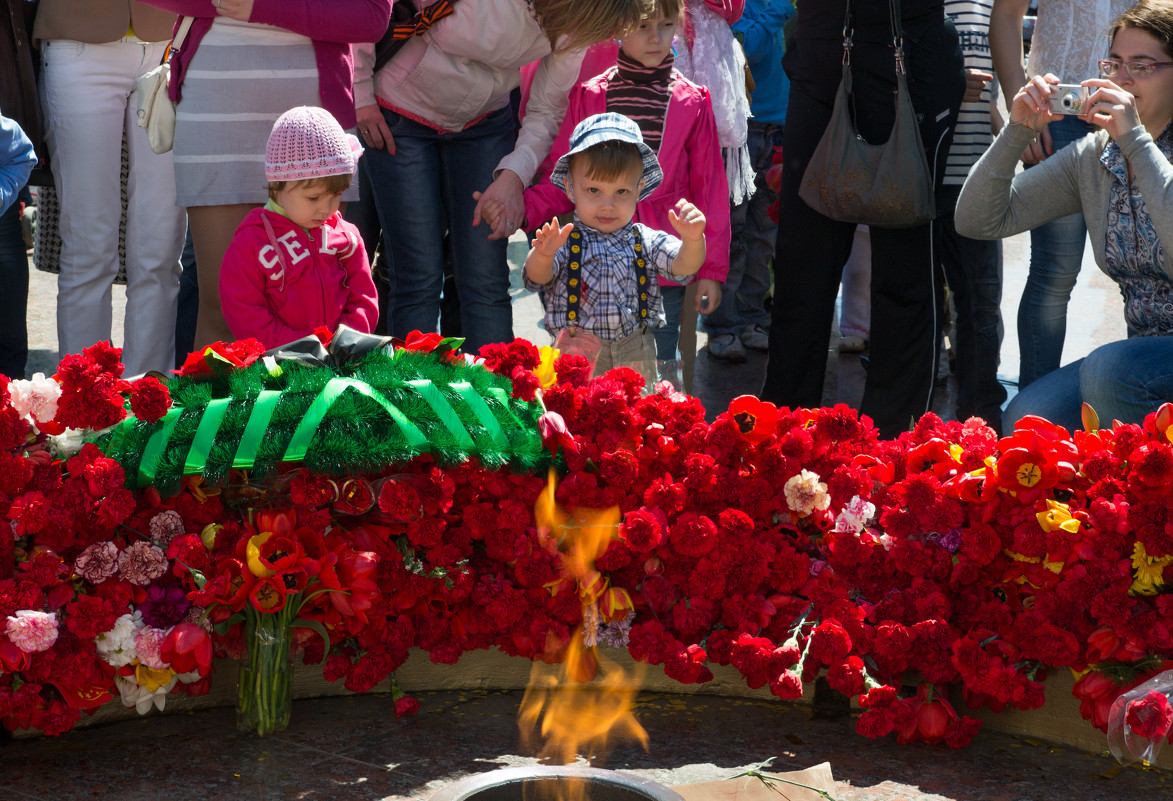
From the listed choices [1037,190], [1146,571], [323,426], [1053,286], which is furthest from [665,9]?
[1146,571]

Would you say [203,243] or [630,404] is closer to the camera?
[630,404]

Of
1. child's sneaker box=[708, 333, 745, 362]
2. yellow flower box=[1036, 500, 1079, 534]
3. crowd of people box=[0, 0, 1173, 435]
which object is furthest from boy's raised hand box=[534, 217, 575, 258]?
child's sneaker box=[708, 333, 745, 362]

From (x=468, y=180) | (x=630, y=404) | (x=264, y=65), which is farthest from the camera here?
(x=468, y=180)

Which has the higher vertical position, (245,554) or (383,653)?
(245,554)

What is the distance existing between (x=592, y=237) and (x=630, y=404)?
3.26 feet

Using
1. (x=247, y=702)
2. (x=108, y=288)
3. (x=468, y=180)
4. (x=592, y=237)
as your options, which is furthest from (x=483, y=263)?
(x=247, y=702)

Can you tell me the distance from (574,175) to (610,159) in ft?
0.42

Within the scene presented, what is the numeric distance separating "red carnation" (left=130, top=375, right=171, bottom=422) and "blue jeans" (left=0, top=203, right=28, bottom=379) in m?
2.13

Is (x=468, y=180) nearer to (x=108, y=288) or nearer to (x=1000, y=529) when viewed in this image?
(x=108, y=288)

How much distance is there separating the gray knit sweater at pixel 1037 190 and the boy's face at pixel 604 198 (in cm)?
88

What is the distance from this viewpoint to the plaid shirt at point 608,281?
3.63 m

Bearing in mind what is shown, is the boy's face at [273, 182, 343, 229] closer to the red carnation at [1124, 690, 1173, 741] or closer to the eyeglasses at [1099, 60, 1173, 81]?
the eyeglasses at [1099, 60, 1173, 81]

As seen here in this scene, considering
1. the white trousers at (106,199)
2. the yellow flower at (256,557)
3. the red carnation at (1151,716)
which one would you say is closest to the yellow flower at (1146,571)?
the red carnation at (1151,716)

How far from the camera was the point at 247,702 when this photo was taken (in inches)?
98.8
